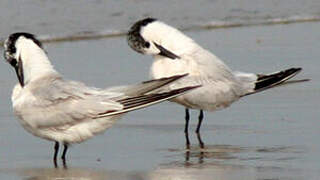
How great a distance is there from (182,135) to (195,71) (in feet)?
1.48

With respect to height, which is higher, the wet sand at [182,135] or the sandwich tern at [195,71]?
the sandwich tern at [195,71]

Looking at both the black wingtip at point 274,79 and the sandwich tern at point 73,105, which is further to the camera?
the black wingtip at point 274,79

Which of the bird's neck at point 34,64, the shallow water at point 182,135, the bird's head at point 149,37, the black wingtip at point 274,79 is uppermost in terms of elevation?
the bird's head at point 149,37

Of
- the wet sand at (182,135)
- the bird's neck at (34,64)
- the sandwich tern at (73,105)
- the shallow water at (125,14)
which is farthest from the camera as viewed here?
the shallow water at (125,14)

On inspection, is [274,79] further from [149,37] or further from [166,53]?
[149,37]

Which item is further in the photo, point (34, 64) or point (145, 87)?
point (34, 64)

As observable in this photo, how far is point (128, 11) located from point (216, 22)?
985mm

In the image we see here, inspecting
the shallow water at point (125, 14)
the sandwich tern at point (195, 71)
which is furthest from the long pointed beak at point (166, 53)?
the shallow water at point (125, 14)

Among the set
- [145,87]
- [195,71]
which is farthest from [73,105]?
[195,71]

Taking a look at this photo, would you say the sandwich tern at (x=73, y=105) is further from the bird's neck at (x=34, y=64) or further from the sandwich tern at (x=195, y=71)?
the sandwich tern at (x=195, y=71)

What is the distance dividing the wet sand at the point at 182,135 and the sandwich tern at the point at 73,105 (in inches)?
7.3

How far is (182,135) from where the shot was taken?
25.1 feet

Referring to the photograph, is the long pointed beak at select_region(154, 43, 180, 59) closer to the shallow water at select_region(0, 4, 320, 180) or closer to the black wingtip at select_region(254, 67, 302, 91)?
the shallow water at select_region(0, 4, 320, 180)

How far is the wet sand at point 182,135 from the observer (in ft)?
21.5
